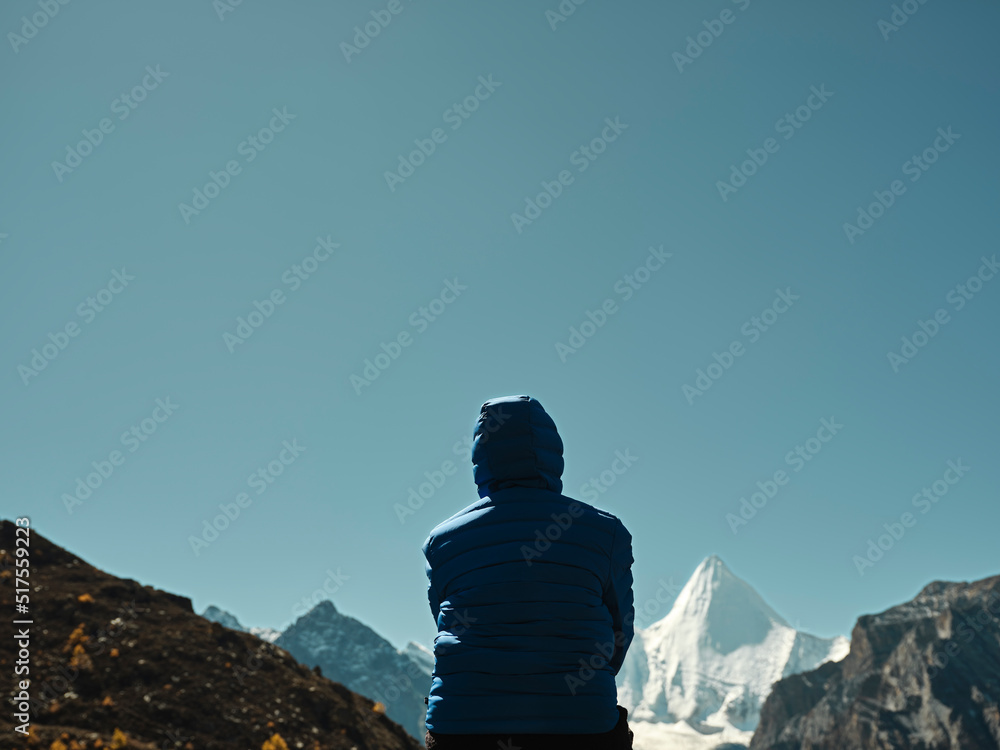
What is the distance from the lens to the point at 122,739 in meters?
17.7

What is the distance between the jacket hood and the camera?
454 centimetres

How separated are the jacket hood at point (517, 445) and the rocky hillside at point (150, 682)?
16.7 meters

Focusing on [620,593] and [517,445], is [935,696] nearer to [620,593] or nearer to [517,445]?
[620,593]

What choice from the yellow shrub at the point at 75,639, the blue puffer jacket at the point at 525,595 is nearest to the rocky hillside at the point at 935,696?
the yellow shrub at the point at 75,639

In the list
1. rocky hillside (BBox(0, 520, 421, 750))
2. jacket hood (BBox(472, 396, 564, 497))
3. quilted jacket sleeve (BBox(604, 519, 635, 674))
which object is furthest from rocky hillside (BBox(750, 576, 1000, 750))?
jacket hood (BBox(472, 396, 564, 497))

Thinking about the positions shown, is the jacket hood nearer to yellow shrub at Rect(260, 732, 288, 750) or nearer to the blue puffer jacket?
the blue puffer jacket

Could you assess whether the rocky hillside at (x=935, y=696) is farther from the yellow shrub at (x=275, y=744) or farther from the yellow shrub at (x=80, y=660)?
the yellow shrub at (x=80, y=660)

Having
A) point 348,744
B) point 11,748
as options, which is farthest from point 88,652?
point 348,744

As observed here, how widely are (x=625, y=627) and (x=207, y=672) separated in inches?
896

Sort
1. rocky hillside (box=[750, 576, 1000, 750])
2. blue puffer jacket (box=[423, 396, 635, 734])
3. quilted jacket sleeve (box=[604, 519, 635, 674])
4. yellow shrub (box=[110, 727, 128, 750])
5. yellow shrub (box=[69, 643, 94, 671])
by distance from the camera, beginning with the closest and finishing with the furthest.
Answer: blue puffer jacket (box=[423, 396, 635, 734]) → quilted jacket sleeve (box=[604, 519, 635, 674]) → yellow shrub (box=[110, 727, 128, 750]) → yellow shrub (box=[69, 643, 94, 671]) → rocky hillside (box=[750, 576, 1000, 750])

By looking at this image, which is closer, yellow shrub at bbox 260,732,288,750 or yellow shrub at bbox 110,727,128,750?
yellow shrub at bbox 110,727,128,750

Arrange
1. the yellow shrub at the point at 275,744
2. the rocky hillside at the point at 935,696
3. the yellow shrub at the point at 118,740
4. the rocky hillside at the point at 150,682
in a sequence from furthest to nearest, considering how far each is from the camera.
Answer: the rocky hillside at the point at 935,696, the yellow shrub at the point at 275,744, the rocky hillside at the point at 150,682, the yellow shrub at the point at 118,740

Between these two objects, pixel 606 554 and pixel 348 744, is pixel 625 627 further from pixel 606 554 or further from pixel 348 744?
pixel 348 744

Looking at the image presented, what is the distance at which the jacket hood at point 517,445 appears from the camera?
14.9ft
